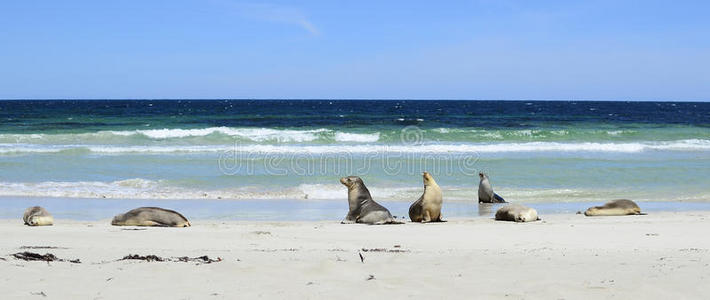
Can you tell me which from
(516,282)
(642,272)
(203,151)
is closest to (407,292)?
(516,282)

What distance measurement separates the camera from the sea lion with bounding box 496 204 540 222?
983 cm

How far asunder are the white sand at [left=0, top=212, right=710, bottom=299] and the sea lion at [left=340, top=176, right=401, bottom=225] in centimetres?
67

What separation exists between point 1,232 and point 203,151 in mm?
15549

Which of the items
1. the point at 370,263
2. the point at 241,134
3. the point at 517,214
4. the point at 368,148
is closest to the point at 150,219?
the point at 370,263

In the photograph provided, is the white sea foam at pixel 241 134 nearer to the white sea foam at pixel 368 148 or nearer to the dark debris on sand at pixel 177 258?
the white sea foam at pixel 368 148

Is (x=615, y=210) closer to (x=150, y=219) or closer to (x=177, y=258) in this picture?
(x=150, y=219)

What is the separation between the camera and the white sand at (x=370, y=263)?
182 inches

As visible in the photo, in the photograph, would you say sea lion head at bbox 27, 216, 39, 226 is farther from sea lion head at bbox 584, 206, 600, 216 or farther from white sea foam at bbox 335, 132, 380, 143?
white sea foam at bbox 335, 132, 380, 143

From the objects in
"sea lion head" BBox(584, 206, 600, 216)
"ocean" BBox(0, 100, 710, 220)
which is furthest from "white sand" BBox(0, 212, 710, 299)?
"ocean" BBox(0, 100, 710, 220)

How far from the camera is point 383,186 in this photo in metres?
14.6

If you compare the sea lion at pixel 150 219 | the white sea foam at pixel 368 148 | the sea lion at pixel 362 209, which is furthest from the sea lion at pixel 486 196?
the white sea foam at pixel 368 148

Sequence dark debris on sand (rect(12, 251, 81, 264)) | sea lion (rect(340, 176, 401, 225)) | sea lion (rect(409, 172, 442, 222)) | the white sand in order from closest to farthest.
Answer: the white sand, dark debris on sand (rect(12, 251, 81, 264)), sea lion (rect(340, 176, 401, 225)), sea lion (rect(409, 172, 442, 222))

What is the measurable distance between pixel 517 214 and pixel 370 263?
4674 mm

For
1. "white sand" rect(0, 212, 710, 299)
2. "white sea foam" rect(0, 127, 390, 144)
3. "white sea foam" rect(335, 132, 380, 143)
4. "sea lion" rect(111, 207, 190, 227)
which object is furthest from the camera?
"white sea foam" rect(335, 132, 380, 143)
